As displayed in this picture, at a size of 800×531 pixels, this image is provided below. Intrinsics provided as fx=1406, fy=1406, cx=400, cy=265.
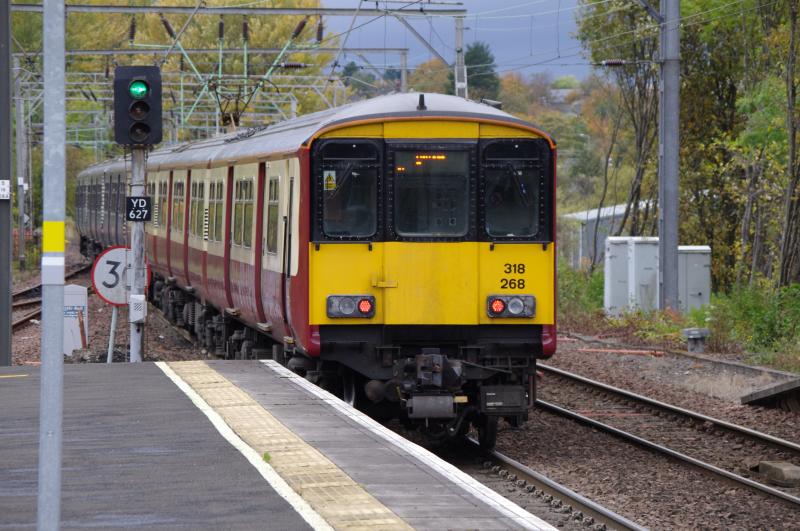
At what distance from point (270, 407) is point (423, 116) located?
3067 mm

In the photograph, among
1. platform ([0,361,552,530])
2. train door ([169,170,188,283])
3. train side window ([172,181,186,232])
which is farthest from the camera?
train side window ([172,181,186,232])

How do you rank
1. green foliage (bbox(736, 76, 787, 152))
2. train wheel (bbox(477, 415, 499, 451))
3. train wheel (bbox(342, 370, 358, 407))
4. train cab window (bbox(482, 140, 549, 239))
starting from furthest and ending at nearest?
green foliage (bbox(736, 76, 787, 152))
train wheel (bbox(342, 370, 358, 407))
train wheel (bbox(477, 415, 499, 451))
train cab window (bbox(482, 140, 549, 239))

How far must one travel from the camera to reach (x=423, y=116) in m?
12.5

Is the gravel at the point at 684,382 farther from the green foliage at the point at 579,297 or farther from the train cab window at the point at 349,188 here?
the train cab window at the point at 349,188

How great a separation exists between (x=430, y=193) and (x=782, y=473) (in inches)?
152

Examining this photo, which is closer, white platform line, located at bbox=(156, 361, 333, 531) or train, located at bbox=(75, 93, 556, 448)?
white platform line, located at bbox=(156, 361, 333, 531)

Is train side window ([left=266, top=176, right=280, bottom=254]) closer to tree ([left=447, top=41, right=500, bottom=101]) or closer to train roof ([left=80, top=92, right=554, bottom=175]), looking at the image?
train roof ([left=80, top=92, right=554, bottom=175])

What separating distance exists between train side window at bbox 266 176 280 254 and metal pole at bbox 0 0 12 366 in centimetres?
307

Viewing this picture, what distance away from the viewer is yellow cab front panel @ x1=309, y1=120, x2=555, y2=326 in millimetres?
12367

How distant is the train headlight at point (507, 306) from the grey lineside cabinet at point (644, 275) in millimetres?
13421

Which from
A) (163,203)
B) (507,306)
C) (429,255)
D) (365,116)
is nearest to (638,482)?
(507,306)

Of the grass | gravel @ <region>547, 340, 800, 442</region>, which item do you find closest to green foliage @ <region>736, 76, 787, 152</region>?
the grass

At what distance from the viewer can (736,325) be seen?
22844 millimetres

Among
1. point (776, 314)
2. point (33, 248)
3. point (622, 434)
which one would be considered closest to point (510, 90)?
point (33, 248)
